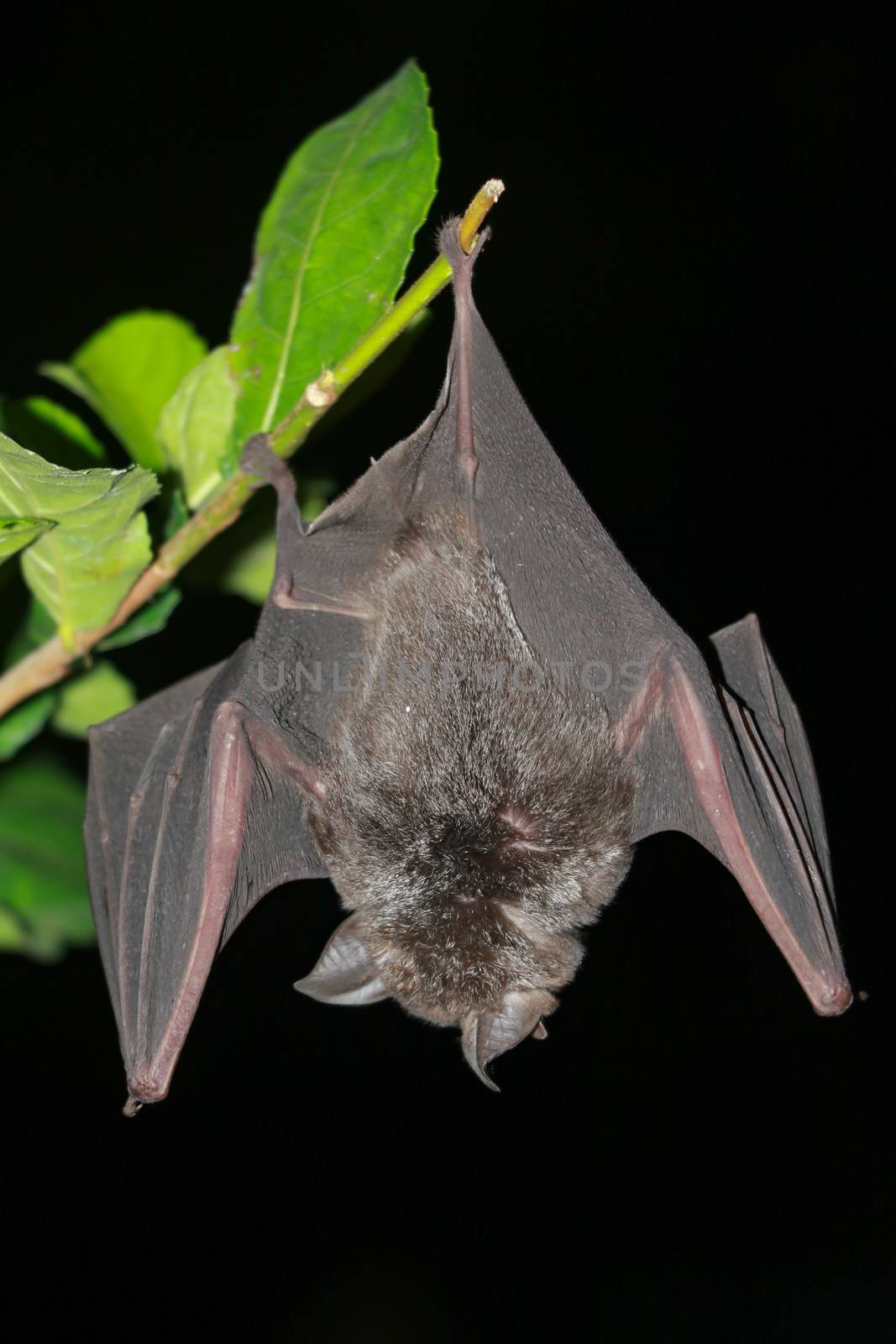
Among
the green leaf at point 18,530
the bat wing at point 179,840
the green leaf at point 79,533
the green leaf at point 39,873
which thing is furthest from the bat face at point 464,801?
the green leaf at point 39,873

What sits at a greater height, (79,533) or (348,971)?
Answer: (79,533)

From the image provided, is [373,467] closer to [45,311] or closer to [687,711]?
[687,711]

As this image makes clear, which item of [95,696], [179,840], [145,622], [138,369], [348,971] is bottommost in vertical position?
[348,971]

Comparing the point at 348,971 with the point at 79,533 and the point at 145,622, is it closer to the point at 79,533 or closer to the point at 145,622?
the point at 145,622

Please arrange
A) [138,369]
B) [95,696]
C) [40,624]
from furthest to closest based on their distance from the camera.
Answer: [95,696], [138,369], [40,624]

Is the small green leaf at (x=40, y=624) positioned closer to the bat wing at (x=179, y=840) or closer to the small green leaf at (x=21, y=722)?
the small green leaf at (x=21, y=722)

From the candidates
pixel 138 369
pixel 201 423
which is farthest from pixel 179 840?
pixel 138 369

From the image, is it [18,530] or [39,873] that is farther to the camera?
[39,873]
